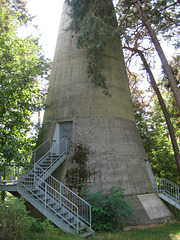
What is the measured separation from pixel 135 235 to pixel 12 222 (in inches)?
192

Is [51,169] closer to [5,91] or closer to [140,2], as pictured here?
[5,91]

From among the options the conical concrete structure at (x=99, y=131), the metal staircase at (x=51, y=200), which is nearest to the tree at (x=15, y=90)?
the metal staircase at (x=51, y=200)

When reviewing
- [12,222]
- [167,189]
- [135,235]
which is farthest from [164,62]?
[12,222]

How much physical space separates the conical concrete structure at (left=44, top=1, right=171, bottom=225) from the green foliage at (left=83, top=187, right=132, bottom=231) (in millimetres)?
870

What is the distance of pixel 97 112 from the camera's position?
12.5m

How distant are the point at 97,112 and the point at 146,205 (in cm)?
512

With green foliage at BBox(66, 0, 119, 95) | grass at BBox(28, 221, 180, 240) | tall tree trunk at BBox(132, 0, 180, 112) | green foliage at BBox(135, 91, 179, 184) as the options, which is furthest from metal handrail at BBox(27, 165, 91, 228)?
green foliage at BBox(135, 91, 179, 184)

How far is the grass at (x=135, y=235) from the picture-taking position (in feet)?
25.2

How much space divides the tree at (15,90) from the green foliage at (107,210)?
3.39 meters

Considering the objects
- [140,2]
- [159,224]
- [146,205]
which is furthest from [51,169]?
[140,2]

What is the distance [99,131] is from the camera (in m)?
12.0

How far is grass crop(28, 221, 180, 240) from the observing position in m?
7.70

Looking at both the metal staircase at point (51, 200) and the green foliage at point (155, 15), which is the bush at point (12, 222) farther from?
the green foliage at point (155, 15)

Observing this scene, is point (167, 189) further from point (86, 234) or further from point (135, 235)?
point (86, 234)
